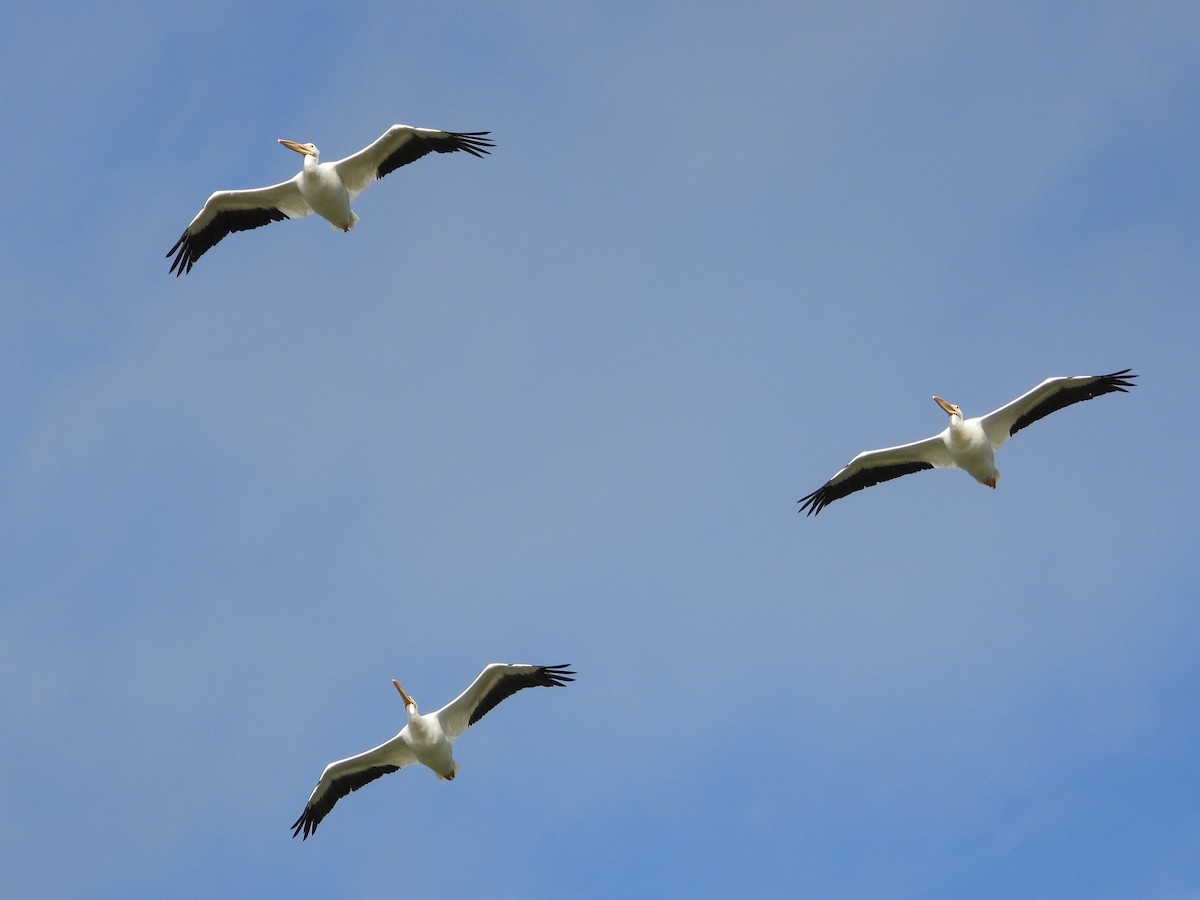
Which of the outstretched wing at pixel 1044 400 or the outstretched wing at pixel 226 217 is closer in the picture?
the outstretched wing at pixel 1044 400

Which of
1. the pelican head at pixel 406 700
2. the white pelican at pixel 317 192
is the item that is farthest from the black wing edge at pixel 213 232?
the pelican head at pixel 406 700

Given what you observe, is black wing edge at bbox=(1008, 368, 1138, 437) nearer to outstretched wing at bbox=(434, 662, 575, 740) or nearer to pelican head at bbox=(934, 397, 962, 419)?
pelican head at bbox=(934, 397, 962, 419)

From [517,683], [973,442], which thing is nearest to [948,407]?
[973,442]

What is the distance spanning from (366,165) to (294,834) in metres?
9.61

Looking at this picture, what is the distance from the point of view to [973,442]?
23891 millimetres

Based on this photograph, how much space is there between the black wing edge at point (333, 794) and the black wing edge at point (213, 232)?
7960 mm

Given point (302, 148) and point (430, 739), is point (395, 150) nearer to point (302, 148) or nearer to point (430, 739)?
point (302, 148)

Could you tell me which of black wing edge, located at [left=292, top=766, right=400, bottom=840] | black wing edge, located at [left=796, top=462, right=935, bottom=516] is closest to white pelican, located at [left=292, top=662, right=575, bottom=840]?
black wing edge, located at [left=292, top=766, right=400, bottom=840]

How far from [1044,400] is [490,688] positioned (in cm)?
853

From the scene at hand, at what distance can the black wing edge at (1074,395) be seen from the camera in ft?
76.7

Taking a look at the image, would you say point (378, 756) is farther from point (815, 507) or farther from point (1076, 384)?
point (1076, 384)

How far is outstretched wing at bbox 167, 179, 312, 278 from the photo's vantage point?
25891mm

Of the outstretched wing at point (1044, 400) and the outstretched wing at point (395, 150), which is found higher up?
the outstretched wing at point (395, 150)

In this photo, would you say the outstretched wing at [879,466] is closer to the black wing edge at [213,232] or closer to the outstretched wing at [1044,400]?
the outstretched wing at [1044,400]
